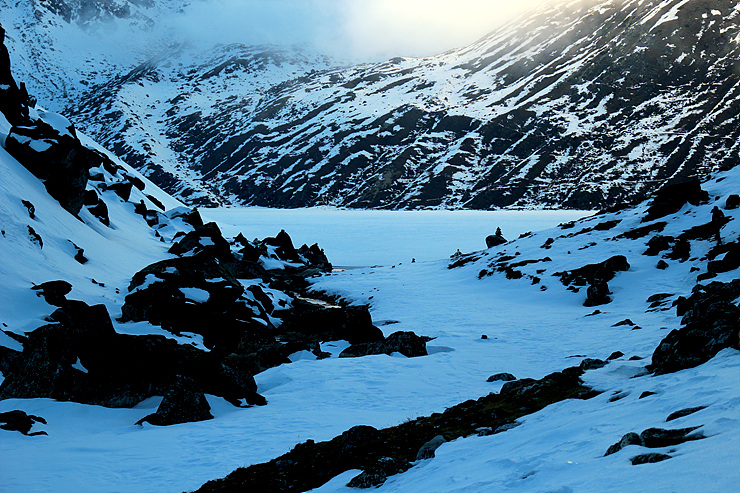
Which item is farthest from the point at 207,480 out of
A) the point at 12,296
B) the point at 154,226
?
the point at 154,226

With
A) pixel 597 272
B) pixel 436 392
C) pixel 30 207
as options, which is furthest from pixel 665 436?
pixel 30 207

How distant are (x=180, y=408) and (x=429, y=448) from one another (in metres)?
7.30

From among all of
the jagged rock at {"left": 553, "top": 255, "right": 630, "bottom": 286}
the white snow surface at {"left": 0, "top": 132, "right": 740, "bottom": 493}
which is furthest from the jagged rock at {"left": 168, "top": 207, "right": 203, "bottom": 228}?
the jagged rock at {"left": 553, "top": 255, "right": 630, "bottom": 286}

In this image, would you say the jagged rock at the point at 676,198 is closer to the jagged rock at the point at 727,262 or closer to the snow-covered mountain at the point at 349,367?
the snow-covered mountain at the point at 349,367

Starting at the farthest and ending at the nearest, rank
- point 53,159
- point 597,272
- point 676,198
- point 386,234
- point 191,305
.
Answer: point 386,234
point 676,198
point 597,272
point 53,159
point 191,305

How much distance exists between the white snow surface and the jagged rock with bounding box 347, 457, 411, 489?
0.26 metres

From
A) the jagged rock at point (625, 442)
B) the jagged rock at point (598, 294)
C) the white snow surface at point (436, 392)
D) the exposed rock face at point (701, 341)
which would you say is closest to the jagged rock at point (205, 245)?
the white snow surface at point (436, 392)

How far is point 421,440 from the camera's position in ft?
35.3

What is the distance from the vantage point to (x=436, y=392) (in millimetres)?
16562

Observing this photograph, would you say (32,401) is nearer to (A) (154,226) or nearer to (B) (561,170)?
(A) (154,226)

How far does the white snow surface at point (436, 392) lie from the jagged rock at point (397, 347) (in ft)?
2.89

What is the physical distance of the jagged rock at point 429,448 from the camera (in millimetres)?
9273

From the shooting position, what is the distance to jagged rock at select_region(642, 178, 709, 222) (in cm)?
4375

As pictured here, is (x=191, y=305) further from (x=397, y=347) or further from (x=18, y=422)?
(x=18, y=422)
